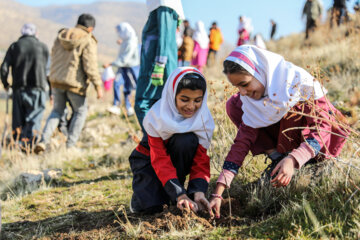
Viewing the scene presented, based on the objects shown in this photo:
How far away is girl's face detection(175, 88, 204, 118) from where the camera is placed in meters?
2.55

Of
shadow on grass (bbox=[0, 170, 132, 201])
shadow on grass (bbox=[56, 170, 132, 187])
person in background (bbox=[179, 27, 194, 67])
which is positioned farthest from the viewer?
person in background (bbox=[179, 27, 194, 67])

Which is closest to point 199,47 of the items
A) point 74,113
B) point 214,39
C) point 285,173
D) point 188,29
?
point 188,29

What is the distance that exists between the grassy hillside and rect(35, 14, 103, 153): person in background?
0.47 meters

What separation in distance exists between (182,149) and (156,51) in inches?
60.4

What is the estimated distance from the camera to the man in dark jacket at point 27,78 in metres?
5.88

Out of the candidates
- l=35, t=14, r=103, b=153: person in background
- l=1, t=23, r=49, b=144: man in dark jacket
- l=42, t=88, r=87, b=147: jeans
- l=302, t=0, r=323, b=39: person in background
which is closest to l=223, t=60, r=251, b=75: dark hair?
l=35, t=14, r=103, b=153: person in background

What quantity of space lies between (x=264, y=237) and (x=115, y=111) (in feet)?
21.3

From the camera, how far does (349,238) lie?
1.74m

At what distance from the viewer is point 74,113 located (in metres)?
5.55

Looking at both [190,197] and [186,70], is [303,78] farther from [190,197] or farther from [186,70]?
[190,197]

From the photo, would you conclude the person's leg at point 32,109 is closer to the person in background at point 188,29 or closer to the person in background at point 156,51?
the person in background at point 156,51

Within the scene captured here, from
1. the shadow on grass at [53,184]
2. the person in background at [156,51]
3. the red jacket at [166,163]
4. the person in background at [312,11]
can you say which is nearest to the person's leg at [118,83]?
the shadow on grass at [53,184]

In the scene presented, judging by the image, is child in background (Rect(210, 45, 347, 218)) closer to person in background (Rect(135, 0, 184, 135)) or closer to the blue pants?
person in background (Rect(135, 0, 184, 135))

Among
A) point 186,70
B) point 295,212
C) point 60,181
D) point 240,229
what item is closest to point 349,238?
point 295,212
